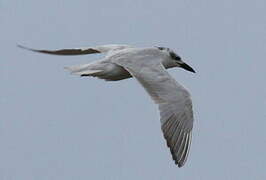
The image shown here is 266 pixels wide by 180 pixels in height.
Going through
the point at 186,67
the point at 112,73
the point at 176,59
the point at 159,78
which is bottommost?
the point at 186,67

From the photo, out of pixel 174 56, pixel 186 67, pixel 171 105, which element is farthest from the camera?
pixel 186 67

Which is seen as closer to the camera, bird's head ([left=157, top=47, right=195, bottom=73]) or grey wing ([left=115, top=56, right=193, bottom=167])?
grey wing ([left=115, top=56, right=193, bottom=167])

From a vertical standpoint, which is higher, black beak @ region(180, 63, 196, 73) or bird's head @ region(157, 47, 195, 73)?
bird's head @ region(157, 47, 195, 73)

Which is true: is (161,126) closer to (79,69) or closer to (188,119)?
A: (188,119)

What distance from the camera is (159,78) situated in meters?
24.3

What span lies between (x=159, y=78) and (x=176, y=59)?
2.49 metres

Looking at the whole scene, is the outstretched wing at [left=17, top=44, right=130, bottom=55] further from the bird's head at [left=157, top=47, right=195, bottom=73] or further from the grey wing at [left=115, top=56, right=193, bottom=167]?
the grey wing at [left=115, top=56, right=193, bottom=167]

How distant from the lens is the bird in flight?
76.7 ft

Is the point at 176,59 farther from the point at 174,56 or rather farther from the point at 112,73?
the point at 112,73

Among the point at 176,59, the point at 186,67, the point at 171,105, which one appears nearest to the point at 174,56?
the point at 176,59

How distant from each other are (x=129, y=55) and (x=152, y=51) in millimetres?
729

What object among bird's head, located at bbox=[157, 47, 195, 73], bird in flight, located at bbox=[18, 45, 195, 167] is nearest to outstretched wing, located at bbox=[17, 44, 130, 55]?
bird in flight, located at bbox=[18, 45, 195, 167]

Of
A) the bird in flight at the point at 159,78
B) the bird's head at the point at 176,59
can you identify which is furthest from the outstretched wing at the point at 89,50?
the bird's head at the point at 176,59

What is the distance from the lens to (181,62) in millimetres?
26906
